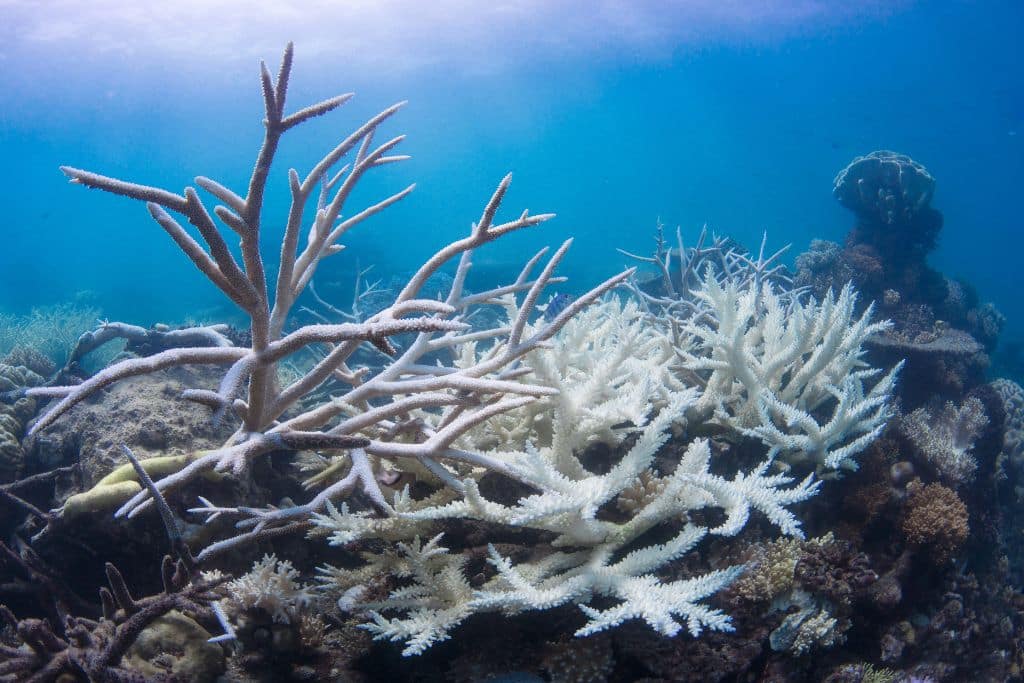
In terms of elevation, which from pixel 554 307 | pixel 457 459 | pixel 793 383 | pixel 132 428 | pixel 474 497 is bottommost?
pixel 474 497

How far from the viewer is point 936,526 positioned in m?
3.01

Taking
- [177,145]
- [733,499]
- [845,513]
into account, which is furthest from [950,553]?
[177,145]

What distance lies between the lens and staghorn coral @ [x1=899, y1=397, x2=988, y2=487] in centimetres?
354

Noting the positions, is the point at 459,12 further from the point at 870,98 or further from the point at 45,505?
the point at 870,98

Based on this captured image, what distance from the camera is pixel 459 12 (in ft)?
105

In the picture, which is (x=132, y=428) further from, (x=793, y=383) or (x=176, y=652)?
(x=793, y=383)

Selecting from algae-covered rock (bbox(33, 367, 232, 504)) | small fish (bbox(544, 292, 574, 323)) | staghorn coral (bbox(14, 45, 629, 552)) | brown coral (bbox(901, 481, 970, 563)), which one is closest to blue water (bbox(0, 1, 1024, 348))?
algae-covered rock (bbox(33, 367, 232, 504))

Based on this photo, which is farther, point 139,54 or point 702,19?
point 702,19

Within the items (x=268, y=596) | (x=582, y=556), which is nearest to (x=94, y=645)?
(x=268, y=596)

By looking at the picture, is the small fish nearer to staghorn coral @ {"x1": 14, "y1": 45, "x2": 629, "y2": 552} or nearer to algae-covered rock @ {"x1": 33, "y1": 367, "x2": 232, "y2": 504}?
staghorn coral @ {"x1": 14, "y1": 45, "x2": 629, "y2": 552}

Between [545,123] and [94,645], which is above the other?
[545,123]

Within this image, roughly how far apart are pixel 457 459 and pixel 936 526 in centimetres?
284

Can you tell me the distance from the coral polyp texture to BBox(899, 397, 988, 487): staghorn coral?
2.07 ft

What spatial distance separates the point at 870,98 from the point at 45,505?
9251cm
